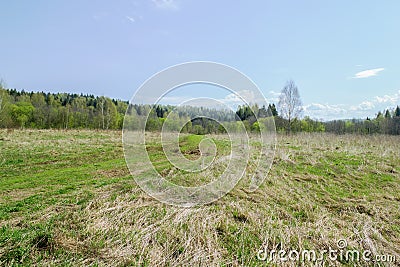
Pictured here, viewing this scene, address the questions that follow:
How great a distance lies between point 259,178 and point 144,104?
199 inches

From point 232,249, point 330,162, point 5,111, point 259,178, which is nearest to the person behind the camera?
point 232,249

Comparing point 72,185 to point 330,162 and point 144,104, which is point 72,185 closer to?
point 144,104

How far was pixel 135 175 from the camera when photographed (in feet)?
24.6

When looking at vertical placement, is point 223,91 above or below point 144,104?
above

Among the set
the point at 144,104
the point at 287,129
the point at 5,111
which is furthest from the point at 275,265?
the point at 5,111

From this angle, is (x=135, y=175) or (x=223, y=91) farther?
(x=135, y=175)

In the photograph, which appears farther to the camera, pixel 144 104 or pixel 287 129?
pixel 287 129

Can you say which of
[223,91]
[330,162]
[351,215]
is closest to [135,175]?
[223,91]

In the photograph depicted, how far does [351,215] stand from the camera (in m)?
5.35

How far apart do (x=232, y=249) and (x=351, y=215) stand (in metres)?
3.35

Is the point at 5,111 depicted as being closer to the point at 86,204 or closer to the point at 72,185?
the point at 72,185

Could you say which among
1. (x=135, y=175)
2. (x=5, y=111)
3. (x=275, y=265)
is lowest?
(x=275, y=265)

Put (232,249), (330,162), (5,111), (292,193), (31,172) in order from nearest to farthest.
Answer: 1. (232,249)
2. (292,193)
3. (31,172)
4. (330,162)
5. (5,111)

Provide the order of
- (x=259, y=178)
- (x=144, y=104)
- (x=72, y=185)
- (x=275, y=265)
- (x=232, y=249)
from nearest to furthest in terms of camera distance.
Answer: (x=275, y=265) → (x=232, y=249) → (x=144, y=104) → (x=72, y=185) → (x=259, y=178)
